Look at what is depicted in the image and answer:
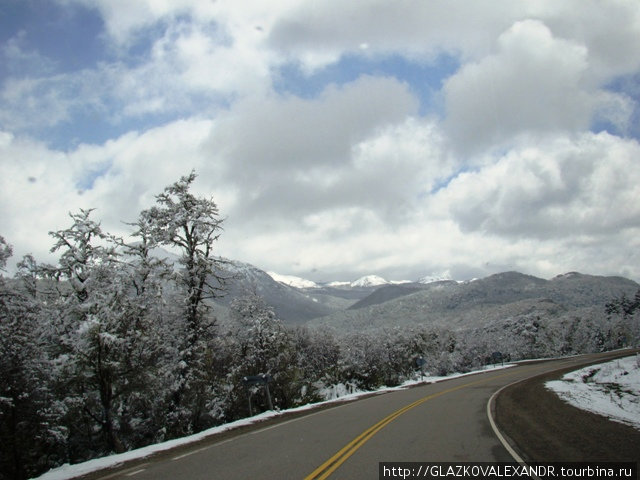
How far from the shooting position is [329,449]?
30.0 ft

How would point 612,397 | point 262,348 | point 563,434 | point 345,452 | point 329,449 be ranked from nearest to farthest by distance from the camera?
point 345,452
point 329,449
point 563,434
point 612,397
point 262,348

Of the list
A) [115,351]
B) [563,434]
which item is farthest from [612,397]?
[115,351]

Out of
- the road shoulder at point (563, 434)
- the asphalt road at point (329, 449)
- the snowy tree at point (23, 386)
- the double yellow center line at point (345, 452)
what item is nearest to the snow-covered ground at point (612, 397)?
the road shoulder at point (563, 434)

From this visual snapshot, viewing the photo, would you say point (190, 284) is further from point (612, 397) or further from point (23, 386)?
point (612, 397)

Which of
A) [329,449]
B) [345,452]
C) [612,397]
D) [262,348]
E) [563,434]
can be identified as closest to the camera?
[345,452]

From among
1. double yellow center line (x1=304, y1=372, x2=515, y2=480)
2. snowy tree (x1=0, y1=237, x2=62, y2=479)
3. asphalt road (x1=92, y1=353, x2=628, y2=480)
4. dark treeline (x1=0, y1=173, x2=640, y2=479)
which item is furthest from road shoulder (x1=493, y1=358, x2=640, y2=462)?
snowy tree (x1=0, y1=237, x2=62, y2=479)

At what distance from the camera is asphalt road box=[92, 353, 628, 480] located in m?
7.66

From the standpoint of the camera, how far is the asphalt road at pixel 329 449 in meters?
7.66

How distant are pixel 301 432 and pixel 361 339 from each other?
6222 cm

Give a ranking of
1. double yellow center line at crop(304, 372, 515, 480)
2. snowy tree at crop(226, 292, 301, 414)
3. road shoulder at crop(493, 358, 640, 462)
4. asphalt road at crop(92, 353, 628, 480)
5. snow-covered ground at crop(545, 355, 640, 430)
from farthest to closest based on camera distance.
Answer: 1. snowy tree at crop(226, 292, 301, 414)
2. snow-covered ground at crop(545, 355, 640, 430)
3. road shoulder at crop(493, 358, 640, 462)
4. asphalt road at crop(92, 353, 628, 480)
5. double yellow center line at crop(304, 372, 515, 480)

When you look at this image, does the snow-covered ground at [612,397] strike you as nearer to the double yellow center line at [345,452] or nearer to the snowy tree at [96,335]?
the double yellow center line at [345,452]

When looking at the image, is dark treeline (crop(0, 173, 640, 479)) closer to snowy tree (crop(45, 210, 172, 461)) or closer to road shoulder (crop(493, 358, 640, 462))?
snowy tree (crop(45, 210, 172, 461))

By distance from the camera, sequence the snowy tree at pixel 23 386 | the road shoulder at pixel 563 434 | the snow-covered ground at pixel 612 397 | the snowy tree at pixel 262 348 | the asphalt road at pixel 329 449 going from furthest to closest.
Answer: the snowy tree at pixel 262 348 < the snowy tree at pixel 23 386 < the snow-covered ground at pixel 612 397 < the road shoulder at pixel 563 434 < the asphalt road at pixel 329 449

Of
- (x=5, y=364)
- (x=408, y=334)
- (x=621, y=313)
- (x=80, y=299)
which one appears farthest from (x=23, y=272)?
(x=621, y=313)
